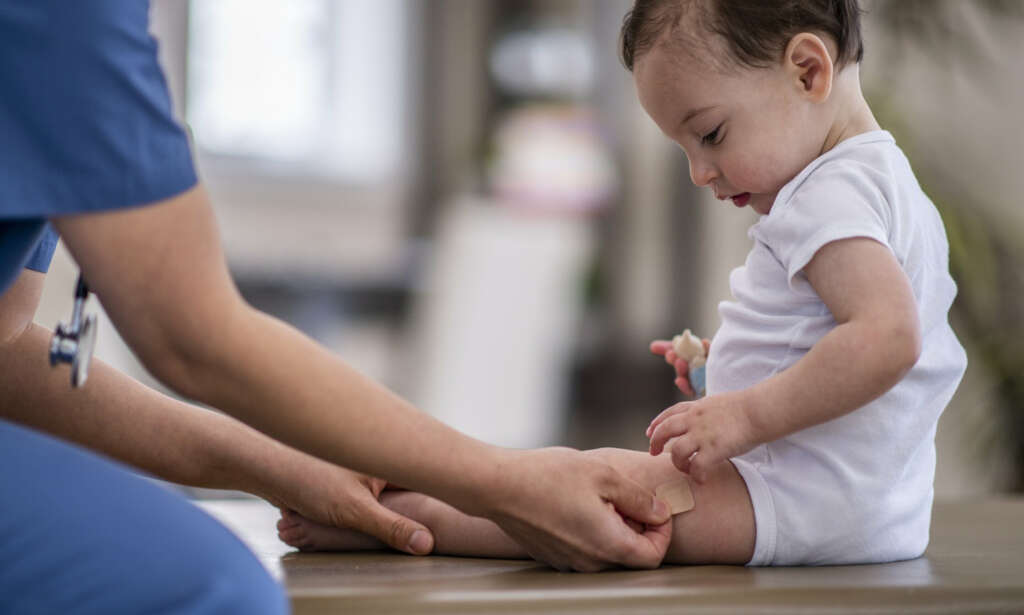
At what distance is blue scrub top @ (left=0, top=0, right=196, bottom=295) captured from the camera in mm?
668

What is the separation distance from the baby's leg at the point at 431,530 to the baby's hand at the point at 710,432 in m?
0.22

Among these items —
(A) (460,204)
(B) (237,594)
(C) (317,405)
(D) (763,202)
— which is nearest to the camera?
(B) (237,594)

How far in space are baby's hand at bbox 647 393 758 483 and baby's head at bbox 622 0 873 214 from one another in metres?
0.25

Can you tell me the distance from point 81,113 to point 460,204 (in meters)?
4.00

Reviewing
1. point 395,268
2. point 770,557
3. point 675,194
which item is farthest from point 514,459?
point 395,268

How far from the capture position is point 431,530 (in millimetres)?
1110

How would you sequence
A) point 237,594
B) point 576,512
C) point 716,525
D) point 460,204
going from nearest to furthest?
point 237,594, point 576,512, point 716,525, point 460,204

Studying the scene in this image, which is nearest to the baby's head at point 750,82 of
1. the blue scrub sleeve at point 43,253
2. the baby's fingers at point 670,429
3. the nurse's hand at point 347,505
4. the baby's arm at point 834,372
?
the baby's arm at point 834,372

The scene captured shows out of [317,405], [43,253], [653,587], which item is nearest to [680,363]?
[653,587]

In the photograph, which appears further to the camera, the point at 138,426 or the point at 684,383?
the point at 684,383

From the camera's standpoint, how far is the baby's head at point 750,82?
1005mm

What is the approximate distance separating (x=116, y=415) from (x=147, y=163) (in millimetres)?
480

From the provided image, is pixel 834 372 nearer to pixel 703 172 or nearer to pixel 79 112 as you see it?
pixel 703 172

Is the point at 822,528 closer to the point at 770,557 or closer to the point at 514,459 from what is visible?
the point at 770,557
